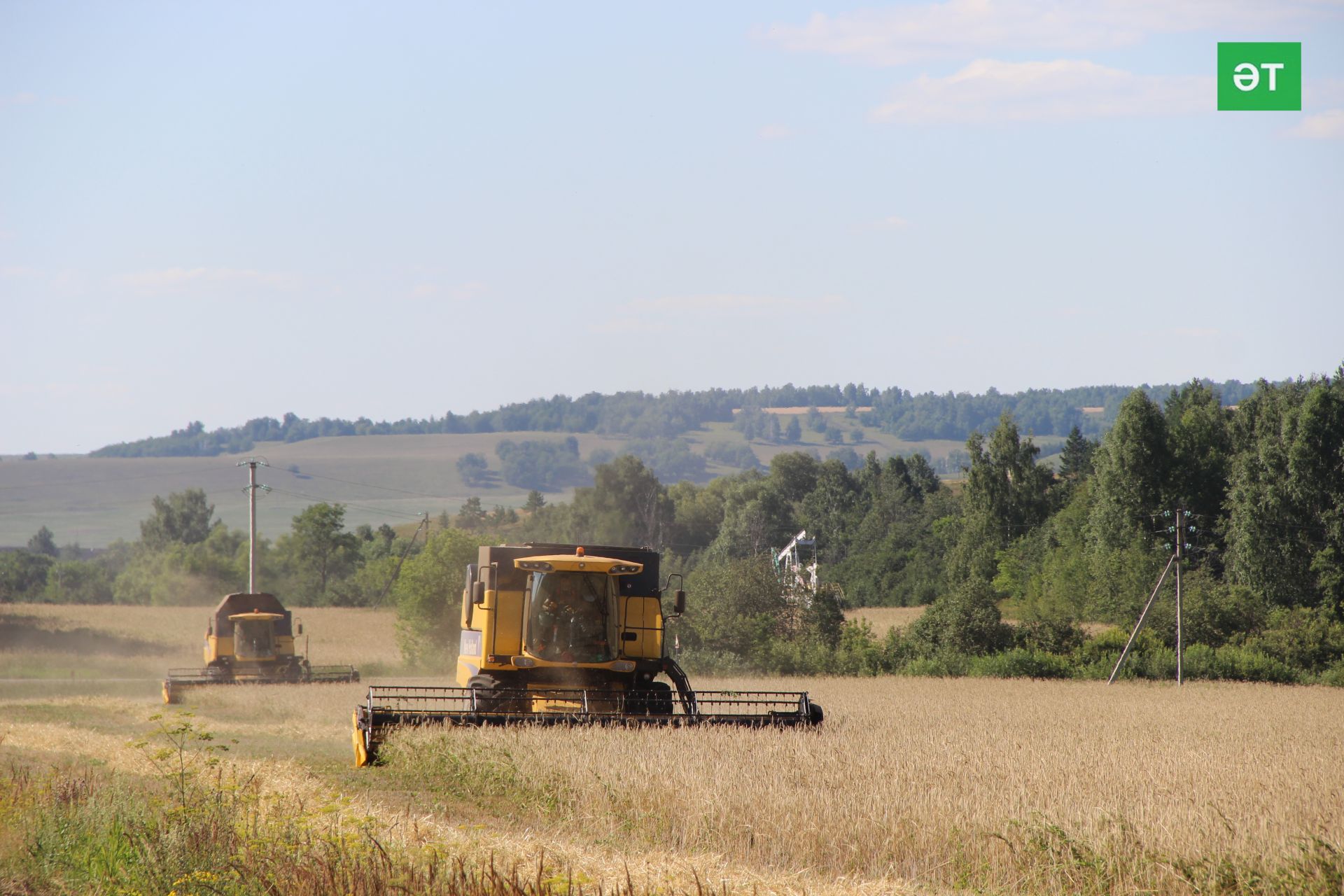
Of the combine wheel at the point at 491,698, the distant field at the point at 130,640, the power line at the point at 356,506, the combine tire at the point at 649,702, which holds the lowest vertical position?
the distant field at the point at 130,640

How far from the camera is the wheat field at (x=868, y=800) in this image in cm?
857

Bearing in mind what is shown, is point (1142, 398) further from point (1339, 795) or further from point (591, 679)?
point (1339, 795)

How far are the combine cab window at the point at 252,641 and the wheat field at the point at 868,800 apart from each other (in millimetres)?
17454

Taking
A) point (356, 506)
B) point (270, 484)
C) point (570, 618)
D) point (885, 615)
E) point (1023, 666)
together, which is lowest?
point (885, 615)

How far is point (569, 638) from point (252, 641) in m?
23.1

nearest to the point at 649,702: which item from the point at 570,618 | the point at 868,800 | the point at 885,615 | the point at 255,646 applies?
the point at 570,618

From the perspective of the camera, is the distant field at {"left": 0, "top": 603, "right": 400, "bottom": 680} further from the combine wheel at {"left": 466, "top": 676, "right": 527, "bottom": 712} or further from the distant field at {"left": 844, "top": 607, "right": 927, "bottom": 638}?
the combine wheel at {"left": 466, "top": 676, "right": 527, "bottom": 712}

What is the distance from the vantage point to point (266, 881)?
27.0ft

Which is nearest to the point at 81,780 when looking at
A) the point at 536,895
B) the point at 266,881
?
the point at 266,881

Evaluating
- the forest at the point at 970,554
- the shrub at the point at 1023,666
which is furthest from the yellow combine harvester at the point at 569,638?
the forest at the point at 970,554

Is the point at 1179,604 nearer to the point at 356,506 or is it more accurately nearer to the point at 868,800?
the point at 868,800

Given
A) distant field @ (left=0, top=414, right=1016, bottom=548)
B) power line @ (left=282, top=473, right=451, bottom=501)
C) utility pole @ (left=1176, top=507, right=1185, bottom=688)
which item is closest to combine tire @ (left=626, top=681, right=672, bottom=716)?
utility pole @ (left=1176, top=507, right=1185, bottom=688)

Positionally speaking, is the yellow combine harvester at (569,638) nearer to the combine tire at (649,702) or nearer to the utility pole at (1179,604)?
the combine tire at (649,702)

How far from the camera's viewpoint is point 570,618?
18391mm
